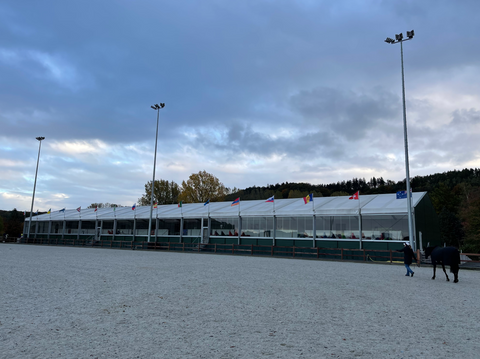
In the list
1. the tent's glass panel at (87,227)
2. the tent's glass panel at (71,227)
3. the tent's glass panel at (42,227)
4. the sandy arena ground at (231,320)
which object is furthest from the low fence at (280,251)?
the tent's glass panel at (42,227)

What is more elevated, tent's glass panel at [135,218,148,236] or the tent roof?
the tent roof

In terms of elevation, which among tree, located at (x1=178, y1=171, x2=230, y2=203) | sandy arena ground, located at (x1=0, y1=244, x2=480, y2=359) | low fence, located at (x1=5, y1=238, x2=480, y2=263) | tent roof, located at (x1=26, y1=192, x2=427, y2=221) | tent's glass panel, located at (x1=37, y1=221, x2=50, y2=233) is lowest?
sandy arena ground, located at (x1=0, y1=244, x2=480, y2=359)

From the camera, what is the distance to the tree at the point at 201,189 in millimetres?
75375

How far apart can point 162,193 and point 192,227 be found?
48.4 meters

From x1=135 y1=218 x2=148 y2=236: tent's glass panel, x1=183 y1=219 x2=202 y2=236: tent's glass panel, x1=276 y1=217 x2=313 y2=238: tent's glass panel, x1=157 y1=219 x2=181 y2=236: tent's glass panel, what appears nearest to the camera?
x1=276 y1=217 x2=313 y2=238: tent's glass panel

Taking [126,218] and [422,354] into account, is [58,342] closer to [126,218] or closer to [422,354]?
[422,354]

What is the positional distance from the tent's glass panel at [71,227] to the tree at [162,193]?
31.1 m

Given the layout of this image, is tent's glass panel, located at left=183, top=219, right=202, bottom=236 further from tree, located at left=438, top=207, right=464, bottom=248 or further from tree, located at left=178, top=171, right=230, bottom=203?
tree, located at left=438, top=207, right=464, bottom=248

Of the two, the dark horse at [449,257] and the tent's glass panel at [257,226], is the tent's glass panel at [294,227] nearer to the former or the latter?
the tent's glass panel at [257,226]

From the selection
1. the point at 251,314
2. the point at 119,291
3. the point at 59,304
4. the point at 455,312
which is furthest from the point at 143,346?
the point at 455,312

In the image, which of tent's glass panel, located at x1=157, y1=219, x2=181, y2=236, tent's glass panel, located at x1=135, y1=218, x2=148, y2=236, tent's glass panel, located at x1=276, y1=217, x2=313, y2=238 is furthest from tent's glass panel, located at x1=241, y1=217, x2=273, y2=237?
tent's glass panel, located at x1=135, y1=218, x2=148, y2=236

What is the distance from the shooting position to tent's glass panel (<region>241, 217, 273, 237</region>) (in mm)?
34125

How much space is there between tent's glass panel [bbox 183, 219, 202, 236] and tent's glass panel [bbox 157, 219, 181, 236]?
61.9 inches

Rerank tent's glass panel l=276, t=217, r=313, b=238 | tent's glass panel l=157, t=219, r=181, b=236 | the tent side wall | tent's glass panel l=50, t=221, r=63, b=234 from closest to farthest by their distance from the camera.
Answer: the tent side wall < tent's glass panel l=276, t=217, r=313, b=238 < tent's glass panel l=157, t=219, r=181, b=236 < tent's glass panel l=50, t=221, r=63, b=234
